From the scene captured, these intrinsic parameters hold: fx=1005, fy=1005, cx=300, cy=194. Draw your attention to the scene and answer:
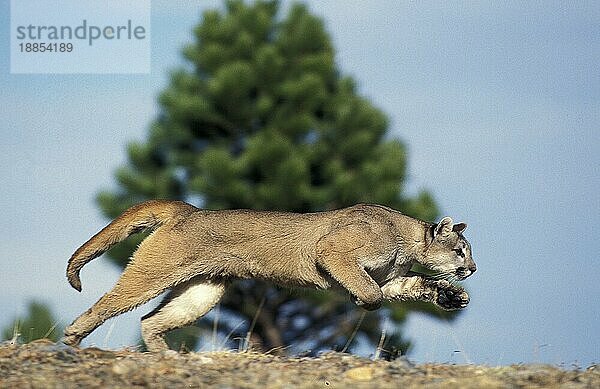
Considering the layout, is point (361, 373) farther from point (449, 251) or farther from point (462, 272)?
point (462, 272)

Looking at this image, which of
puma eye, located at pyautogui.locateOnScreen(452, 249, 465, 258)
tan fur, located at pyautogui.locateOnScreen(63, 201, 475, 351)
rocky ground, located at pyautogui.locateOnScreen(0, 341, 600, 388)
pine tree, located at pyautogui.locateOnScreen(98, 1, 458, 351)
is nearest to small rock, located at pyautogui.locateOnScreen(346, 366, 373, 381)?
rocky ground, located at pyautogui.locateOnScreen(0, 341, 600, 388)

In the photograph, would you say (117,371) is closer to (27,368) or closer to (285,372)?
(27,368)

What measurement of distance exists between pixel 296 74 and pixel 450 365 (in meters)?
17.6

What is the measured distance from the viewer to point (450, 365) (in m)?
7.36

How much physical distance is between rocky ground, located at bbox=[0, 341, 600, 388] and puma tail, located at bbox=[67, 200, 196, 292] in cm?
198

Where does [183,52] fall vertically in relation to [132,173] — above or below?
above

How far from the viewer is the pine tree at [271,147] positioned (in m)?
22.4

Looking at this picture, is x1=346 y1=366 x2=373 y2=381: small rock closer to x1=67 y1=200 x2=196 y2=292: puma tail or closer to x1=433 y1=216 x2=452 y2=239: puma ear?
x1=67 y1=200 x2=196 y2=292: puma tail

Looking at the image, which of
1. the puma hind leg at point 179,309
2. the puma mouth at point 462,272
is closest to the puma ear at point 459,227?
the puma mouth at point 462,272

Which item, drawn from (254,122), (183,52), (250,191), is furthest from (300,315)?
(183,52)

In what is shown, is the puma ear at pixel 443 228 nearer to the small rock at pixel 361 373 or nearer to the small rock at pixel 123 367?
the small rock at pixel 361 373

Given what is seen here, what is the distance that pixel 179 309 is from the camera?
9344 mm

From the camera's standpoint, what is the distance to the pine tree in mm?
22438

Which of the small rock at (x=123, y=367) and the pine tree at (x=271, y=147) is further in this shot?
the pine tree at (x=271, y=147)
